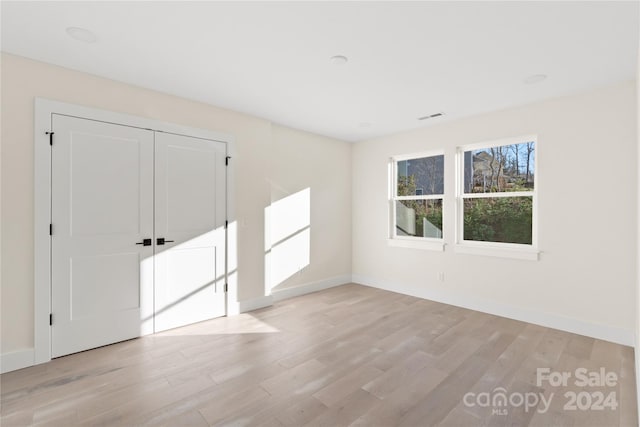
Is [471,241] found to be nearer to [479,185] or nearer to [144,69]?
[479,185]

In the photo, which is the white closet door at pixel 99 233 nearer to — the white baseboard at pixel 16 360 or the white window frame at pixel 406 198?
the white baseboard at pixel 16 360

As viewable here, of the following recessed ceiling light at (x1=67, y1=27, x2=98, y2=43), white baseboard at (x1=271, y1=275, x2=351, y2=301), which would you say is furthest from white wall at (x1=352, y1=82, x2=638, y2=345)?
recessed ceiling light at (x1=67, y1=27, x2=98, y2=43)

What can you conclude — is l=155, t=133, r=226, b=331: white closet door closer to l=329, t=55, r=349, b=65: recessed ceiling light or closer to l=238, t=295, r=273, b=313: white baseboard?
l=238, t=295, r=273, b=313: white baseboard

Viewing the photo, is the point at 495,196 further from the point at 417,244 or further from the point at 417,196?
the point at 417,244

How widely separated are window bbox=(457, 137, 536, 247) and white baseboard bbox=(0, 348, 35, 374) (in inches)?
199

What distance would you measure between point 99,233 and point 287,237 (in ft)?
8.17

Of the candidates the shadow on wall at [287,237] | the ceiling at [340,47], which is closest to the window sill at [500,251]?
the ceiling at [340,47]

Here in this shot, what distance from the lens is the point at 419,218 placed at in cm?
504

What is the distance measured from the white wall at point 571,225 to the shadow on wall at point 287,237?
2.16 m

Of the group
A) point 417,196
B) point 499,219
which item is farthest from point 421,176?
point 499,219

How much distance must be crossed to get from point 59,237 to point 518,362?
4.36m

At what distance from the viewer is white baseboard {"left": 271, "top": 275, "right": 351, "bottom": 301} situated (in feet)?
15.4

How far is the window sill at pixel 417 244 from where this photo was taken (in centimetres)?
463

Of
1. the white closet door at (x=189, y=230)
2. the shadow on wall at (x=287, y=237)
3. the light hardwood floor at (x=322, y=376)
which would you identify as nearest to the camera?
the light hardwood floor at (x=322, y=376)
